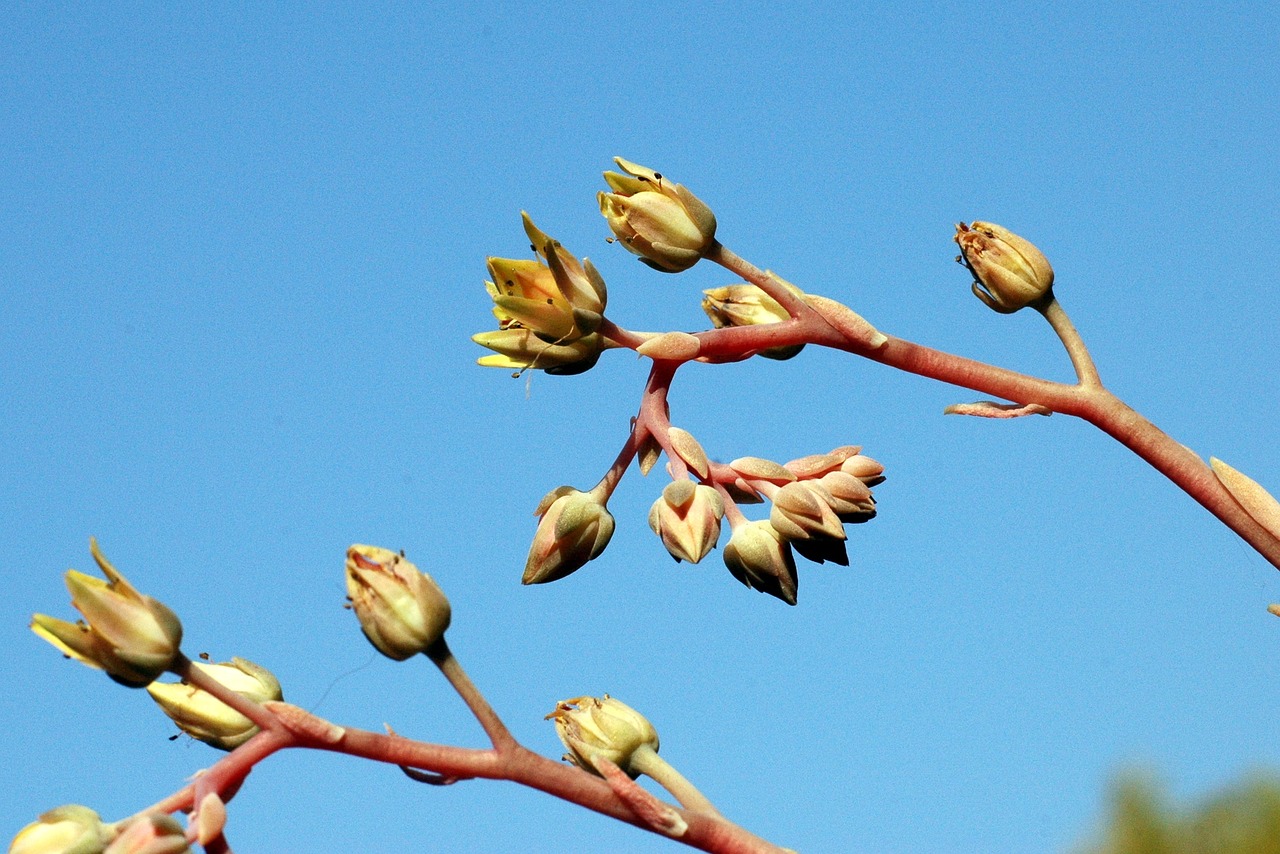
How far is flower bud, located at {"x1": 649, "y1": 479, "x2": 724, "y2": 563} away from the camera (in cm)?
236

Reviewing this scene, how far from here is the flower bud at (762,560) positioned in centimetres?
239

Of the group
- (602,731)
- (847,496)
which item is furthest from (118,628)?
(847,496)

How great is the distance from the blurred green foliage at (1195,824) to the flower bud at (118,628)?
27221 mm

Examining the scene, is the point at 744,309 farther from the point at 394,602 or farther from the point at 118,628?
the point at 118,628

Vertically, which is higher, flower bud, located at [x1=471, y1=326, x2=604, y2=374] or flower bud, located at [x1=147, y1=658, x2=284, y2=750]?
flower bud, located at [x1=471, y1=326, x2=604, y2=374]

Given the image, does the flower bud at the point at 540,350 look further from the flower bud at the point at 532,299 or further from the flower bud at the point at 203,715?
the flower bud at the point at 203,715

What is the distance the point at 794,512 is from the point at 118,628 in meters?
1.12

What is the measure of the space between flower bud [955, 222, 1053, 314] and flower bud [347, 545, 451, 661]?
1.20 m

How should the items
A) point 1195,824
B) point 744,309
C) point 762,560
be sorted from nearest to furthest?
point 762,560 → point 744,309 → point 1195,824

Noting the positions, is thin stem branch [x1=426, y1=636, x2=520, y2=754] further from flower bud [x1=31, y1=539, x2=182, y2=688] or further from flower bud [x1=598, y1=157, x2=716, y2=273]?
flower bud [x1=598, y1=157, x2=716, y2=273]

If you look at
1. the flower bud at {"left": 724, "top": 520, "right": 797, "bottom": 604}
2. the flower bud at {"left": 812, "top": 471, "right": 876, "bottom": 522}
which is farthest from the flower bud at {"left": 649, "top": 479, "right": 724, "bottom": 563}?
the flower bud at {"left": 812, "top": 471, "right": 876, "bottom": 522}

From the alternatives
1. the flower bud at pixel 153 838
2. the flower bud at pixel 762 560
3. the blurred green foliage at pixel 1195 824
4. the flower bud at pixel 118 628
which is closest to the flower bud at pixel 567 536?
the flower bud at pixel 762 560

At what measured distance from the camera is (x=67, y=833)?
1818 mm

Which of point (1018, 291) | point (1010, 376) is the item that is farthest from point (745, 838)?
point (1018, 291)
